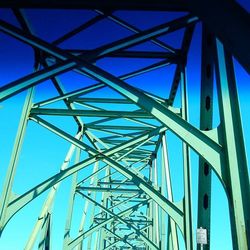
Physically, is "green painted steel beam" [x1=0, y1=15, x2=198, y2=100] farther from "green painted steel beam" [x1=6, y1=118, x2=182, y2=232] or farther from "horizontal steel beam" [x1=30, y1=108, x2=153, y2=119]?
"horizontal steel beam" [x1=30, y1=108, x2=153, y2=119]

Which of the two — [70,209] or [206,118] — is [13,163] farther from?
[70,209]

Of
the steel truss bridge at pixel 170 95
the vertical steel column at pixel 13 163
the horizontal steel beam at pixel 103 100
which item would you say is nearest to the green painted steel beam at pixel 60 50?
the steel truss bridge at pixel 170 95

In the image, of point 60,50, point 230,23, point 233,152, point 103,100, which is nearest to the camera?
point 230,23

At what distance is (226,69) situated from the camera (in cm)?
375

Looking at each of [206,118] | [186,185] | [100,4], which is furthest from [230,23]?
[186,185]

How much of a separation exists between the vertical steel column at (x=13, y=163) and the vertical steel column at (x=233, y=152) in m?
4.31

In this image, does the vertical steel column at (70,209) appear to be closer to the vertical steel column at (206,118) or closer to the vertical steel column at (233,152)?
the vertical steel column at (206,118)

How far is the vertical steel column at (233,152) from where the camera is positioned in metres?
3.14

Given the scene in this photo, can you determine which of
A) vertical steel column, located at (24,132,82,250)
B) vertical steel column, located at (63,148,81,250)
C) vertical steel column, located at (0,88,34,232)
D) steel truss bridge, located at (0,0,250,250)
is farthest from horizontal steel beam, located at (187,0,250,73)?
vertical steel column, located at (63,148,81,250)

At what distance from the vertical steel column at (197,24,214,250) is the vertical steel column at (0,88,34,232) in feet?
12.2

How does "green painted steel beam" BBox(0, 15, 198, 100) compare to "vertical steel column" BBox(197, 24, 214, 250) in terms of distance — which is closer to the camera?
"vertical steel column" BBox(197, 24, 214, 250)

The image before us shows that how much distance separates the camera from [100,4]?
467 cm

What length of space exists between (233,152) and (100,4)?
264 cm

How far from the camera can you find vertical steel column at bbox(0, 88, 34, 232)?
6225 millimetres
